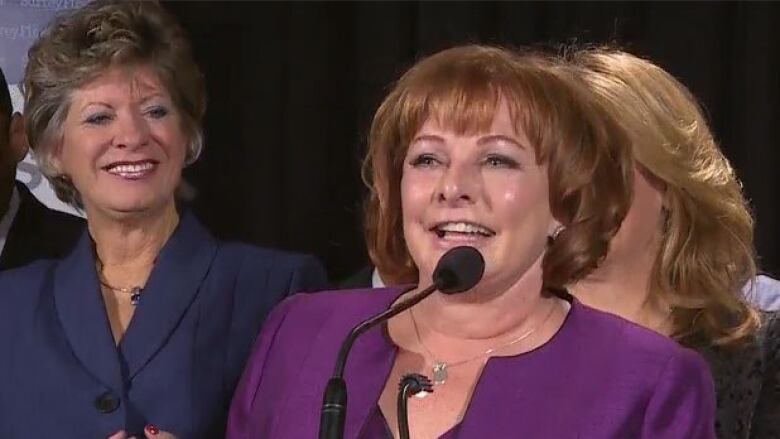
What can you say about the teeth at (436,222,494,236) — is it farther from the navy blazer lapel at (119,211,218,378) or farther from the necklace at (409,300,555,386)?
the navy blazer lapel at (119,211,218,378)

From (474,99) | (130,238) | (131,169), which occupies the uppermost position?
(474,99)

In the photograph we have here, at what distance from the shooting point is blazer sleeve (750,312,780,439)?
2.41m

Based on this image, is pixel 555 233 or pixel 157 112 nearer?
pixel 555 233

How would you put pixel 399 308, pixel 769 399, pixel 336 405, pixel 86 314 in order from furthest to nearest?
pixel 86 314
pixel 769 399
pixel 399 308
pixel 336 405

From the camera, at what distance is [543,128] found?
214cm

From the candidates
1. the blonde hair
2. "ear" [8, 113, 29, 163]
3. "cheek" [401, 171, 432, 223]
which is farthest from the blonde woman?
"ear" [8, 113, 29, 163]

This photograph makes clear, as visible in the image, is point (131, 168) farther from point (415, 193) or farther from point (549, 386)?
point (549, 386)

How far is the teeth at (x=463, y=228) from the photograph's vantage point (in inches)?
81.9

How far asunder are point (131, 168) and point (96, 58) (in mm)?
200

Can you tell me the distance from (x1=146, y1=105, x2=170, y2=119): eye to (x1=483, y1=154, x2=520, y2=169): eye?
73 centimetres

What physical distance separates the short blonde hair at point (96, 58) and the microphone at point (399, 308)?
0.81m

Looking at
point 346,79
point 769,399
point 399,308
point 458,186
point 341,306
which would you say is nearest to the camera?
point 399,308

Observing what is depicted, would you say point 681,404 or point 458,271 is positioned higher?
point 458,271

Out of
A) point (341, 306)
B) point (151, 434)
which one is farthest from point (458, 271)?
point (151, 434)
